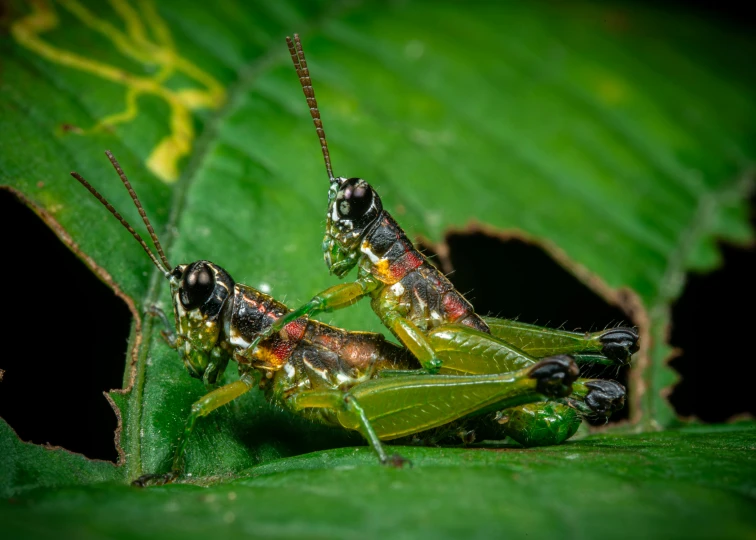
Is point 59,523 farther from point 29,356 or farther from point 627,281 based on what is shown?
point 627,281

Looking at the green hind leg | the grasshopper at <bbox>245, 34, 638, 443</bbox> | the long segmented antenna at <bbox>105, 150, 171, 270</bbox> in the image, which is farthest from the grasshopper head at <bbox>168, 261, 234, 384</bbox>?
the green hind leg

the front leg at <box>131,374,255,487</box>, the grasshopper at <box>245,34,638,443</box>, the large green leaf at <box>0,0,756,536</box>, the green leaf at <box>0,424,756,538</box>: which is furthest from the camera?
the grasshopper at <box>245,34,638,443</box>

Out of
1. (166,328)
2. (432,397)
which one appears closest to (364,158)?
(166,328)

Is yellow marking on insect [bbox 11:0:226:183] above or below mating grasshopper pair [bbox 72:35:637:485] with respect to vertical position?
above

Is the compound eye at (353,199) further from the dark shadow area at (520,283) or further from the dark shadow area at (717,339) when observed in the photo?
the dark shadow area at (717,339)

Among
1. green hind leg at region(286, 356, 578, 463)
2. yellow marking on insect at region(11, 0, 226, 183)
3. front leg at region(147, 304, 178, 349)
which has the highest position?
yellow marking on insect at region(11, 0, 226, 183)

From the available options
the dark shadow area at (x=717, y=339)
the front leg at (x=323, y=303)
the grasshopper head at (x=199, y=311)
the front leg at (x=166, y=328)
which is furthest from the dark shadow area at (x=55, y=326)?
the dark shadow area at (x=717, y=339)

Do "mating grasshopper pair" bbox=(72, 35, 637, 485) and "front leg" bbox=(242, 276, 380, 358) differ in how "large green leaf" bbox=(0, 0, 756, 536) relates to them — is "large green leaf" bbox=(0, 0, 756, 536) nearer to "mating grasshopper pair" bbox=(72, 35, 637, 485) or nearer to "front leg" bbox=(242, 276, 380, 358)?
"mating grasshopper pair" bbox=(72, 35, 637, 485)
